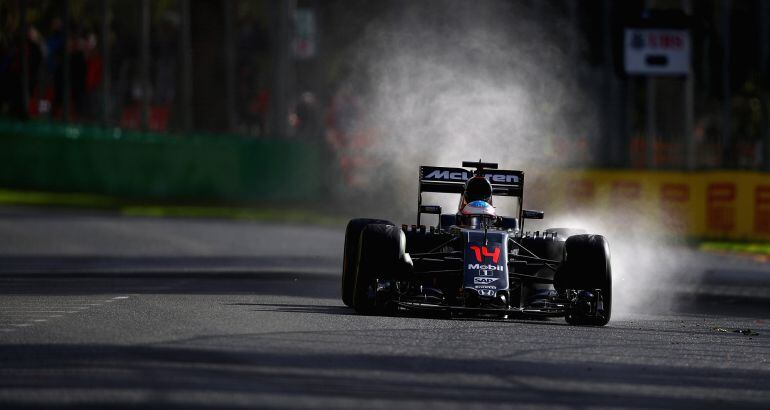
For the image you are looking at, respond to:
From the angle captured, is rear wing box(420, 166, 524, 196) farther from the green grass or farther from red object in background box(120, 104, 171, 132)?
red object in background box(120, 104, 171, 132)

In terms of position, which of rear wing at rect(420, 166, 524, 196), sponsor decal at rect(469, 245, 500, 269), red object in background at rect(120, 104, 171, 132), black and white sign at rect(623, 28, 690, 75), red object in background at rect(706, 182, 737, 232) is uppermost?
black and white sign at rect(623, 28, 690, 75)

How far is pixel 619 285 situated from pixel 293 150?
16.4 meters

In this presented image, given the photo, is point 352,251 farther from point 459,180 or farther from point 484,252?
point 459,180

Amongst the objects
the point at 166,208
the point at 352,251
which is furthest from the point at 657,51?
the point at 352,251

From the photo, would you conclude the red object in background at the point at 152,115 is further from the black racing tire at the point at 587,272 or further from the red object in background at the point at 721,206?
the black racing tire at the point at 587,272

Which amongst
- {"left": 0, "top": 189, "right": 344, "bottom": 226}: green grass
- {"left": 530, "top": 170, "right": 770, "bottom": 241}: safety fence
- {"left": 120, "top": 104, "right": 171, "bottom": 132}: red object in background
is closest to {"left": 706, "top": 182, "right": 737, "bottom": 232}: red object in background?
{"left": 530, "top": 170, "right": 770, "bottom": 241}: safety fence

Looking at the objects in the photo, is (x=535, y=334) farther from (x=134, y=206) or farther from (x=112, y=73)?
(x=112, y=73)

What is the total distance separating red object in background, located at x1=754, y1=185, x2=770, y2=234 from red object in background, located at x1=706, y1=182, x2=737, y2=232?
381mm

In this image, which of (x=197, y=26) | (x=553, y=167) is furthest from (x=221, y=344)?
(x=197, y=26)

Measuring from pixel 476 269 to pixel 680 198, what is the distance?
54.4 ft

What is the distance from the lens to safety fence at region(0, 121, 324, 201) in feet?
120

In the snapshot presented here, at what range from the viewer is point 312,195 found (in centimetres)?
3747

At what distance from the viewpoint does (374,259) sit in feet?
49.0

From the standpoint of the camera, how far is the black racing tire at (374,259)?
1489cm
